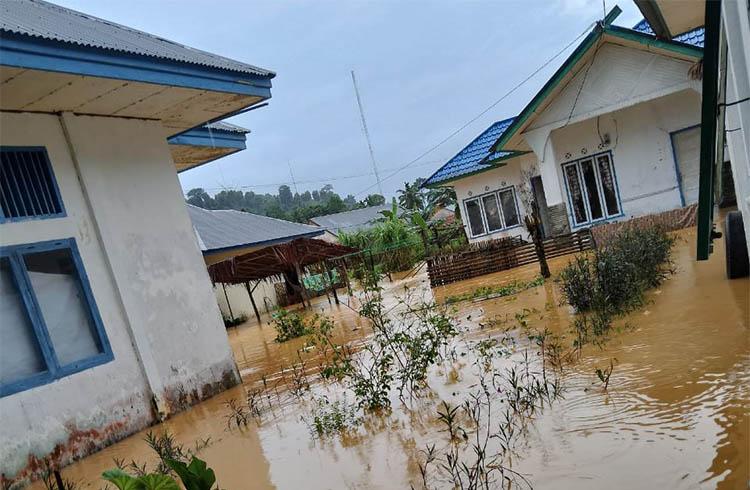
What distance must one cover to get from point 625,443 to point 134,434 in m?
5.79

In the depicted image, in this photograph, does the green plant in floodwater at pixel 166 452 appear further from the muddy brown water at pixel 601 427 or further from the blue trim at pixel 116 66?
the blue trim at pixel 116 66

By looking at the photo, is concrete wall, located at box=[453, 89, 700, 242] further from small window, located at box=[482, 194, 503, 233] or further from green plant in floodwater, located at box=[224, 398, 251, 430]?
green plant in floodwater, located at box=[224, 398, 251, 430]

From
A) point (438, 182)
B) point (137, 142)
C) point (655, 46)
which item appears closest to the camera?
point (137, 142)

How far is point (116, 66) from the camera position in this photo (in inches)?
235

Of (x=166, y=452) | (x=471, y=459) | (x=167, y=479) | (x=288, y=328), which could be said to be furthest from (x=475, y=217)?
(x=167, y=479)

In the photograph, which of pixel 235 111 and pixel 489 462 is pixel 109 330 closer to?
pixel 235 111

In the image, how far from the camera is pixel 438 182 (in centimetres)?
1941

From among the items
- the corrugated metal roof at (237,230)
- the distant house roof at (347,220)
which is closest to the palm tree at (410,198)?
the distant house roof at (347,220)

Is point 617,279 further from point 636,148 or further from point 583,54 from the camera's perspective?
point 636,148

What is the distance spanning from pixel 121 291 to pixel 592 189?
1308 cm

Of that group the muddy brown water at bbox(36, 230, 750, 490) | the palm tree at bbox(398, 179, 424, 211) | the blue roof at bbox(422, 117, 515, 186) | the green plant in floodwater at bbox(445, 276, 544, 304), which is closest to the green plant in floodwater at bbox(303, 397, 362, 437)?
the muddy brown water at bbox(36, 230, 750, 490)

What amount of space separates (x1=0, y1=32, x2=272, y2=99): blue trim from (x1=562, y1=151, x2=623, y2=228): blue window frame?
10627 millimetres

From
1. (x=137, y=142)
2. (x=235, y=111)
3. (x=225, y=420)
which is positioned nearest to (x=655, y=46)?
(x=235, y=111)

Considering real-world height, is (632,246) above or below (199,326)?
below
